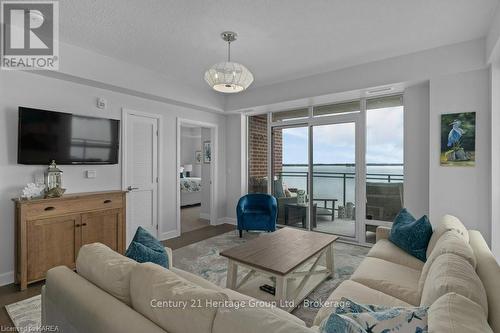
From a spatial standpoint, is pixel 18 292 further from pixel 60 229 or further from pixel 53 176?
pixel 53 176

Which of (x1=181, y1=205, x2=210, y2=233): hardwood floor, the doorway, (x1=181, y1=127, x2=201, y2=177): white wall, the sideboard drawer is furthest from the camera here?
(x1=181, y1=127, x2=201, y2=177): white wall

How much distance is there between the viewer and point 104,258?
1450mm

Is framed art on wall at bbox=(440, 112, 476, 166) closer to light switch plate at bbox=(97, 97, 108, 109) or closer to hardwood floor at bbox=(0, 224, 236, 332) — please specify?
hardwood floor at bbox=(0, 224, 236, 332)

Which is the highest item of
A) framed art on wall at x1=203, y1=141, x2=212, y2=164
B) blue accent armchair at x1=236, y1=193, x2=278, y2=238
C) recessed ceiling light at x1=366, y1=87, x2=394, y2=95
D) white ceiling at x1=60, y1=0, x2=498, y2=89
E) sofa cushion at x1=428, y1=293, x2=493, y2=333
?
white ceiling at x1=60, y1=0, x2=498, y2=89

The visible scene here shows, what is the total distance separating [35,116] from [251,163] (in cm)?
376

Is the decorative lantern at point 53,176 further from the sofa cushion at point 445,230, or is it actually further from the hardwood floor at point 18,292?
the sofa cushion at point 445,230

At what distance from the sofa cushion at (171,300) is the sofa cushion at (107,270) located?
0.20 ft

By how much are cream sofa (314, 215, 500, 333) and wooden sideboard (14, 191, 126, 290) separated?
2899mm

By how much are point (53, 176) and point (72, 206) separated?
44 centimetres

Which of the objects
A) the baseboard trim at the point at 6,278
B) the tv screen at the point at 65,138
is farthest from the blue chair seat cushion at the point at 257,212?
the baseboard trim at the point at 6,278

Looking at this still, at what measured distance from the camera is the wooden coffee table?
2.21 metres

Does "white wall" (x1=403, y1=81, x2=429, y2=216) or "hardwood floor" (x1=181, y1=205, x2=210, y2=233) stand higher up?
"white wall" (x1=403, y1=81, x2=429, y2=216)

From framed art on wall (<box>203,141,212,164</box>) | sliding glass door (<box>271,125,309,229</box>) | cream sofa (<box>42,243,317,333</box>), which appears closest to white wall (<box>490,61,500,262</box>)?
sliding glass door (<box>271,125,309,229</box>)

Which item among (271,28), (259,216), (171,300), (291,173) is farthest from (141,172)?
(171,300)
